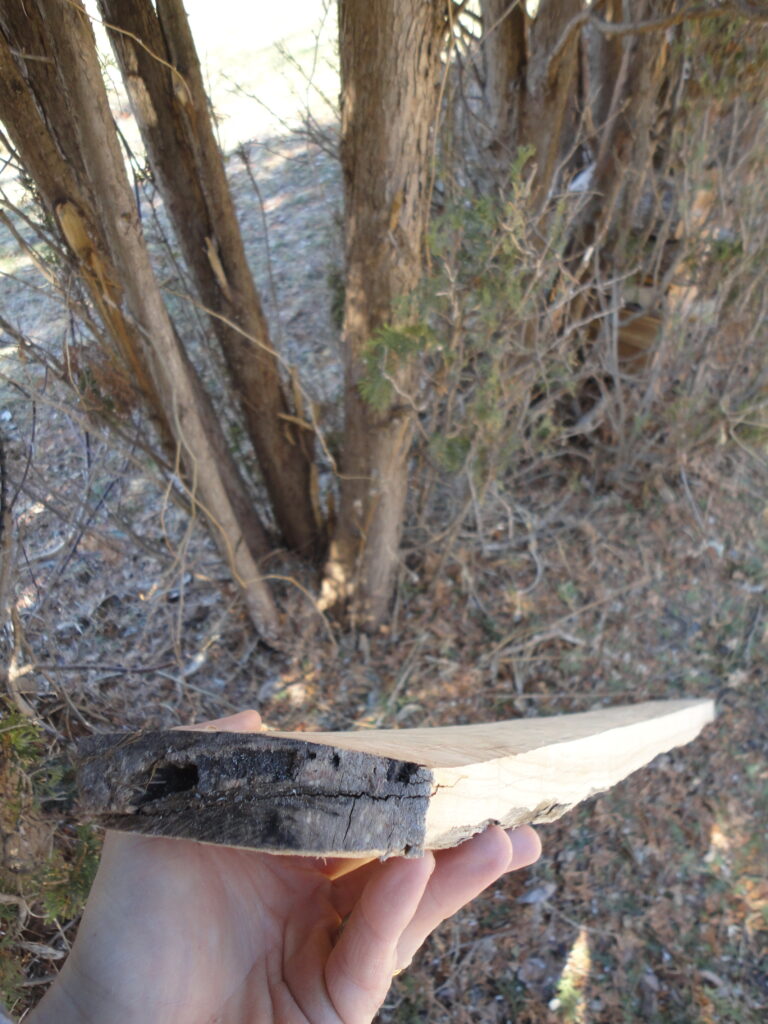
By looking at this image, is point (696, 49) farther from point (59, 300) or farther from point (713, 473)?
point (59, 300)

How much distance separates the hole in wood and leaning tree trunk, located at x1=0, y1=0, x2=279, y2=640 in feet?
3.93

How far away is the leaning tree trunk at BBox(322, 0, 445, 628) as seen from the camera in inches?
71.6

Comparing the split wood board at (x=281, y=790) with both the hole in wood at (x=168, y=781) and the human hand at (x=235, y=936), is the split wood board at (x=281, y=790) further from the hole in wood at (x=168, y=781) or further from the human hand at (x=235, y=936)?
the human hand at (x=235, y=936)

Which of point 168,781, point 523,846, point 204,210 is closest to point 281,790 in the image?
point 168,781

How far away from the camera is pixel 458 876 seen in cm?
143

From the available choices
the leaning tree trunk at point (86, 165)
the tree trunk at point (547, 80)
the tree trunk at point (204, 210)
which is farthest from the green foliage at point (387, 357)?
the tree trunk at point (547, 80)

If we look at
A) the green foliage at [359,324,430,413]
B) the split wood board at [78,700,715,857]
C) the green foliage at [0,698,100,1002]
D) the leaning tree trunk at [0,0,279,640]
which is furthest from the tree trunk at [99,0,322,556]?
the split wood board at [78,700,715,857]

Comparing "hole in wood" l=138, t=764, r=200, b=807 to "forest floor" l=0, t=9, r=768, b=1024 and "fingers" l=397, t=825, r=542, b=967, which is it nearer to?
"forest floor" l=0, t=9, r=768, b=1024

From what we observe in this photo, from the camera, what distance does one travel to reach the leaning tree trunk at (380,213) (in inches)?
71.6

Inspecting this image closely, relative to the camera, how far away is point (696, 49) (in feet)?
8.57

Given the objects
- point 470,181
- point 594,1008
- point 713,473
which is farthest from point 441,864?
point 713,473

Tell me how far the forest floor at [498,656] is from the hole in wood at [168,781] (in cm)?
50

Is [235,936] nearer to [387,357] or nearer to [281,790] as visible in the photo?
[281,790]

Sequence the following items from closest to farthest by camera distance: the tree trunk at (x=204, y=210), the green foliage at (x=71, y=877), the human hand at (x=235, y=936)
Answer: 1. the human hand at (x=235, y=936)
2. the green foliage at (x=71, y=877)
3. the tree trunk at (x=204, y=210)
